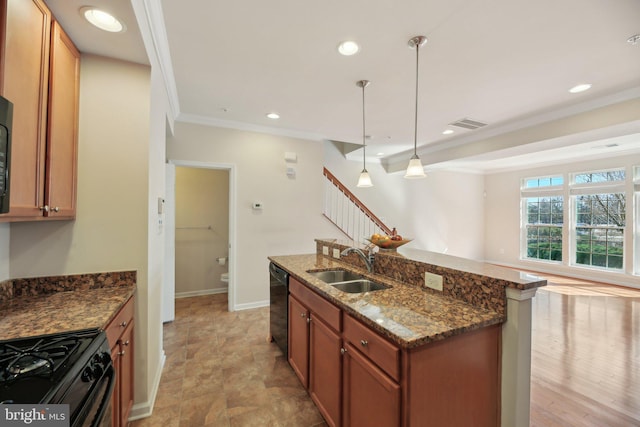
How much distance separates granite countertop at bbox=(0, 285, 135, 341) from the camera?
121 centimetres

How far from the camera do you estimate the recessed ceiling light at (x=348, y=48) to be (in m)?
2.13

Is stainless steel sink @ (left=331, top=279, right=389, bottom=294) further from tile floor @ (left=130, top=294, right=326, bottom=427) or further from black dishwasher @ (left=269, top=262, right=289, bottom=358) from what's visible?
tile floor @ (left=130, top=294, right=326, bottom=427)

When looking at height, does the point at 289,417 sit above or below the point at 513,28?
below

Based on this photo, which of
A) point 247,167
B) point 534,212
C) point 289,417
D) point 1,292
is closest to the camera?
point 1,292

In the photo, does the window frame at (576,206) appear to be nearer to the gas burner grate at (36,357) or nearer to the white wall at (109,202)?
the white wall at (109,202)

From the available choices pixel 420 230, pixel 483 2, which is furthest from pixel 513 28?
pixel 420 230

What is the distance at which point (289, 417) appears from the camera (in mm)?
1811

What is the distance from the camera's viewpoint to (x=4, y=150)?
980 millimetres

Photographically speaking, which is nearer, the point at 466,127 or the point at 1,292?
the point at 1,292

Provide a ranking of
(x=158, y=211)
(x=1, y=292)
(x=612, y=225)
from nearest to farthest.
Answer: (x=1, y=292)
(x=158, y=211)
(x=612, y=225)

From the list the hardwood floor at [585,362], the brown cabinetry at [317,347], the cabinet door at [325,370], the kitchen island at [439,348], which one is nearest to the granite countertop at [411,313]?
the kitchen island at [439,348]

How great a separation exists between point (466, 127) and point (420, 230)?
3.38 metres

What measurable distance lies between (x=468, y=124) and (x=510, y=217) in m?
4.66

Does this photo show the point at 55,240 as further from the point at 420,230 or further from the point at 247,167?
the point at 420,230
